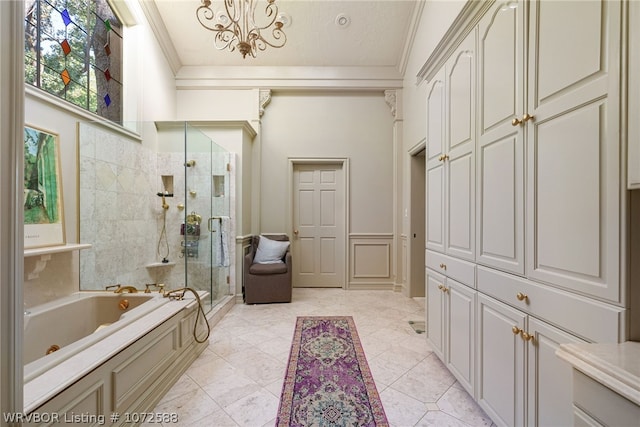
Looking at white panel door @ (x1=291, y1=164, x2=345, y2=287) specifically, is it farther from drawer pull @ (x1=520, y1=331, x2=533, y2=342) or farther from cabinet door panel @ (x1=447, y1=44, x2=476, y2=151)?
drawer pull @ (x1=520, y1=331, x2=533, y2=342)

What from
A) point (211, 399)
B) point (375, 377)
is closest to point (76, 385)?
point (211, 399)

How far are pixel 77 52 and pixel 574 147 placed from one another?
12.4 feet

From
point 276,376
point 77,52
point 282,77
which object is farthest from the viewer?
point 282,77

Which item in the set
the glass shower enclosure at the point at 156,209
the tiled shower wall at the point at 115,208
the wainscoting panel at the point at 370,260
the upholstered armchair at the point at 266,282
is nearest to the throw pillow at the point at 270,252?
the upholstered armchair at the point at 266,282

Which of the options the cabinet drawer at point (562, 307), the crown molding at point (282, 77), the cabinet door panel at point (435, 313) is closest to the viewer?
the cabinet drawer at point (562, 307)

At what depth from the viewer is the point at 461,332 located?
1.63 m

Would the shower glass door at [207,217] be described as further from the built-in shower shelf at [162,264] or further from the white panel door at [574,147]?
the white panel door at [574,147]

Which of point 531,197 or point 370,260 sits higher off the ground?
point 531,197

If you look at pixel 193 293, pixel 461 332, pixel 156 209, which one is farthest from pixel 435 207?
pixel 156 209

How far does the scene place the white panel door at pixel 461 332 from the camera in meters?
1.52

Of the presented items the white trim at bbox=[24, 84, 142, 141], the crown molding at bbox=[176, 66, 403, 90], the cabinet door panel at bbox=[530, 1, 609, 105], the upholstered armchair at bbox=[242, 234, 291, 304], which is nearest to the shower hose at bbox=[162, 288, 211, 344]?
the upholstered armchair at bbox=[242, 234, 291, 304]

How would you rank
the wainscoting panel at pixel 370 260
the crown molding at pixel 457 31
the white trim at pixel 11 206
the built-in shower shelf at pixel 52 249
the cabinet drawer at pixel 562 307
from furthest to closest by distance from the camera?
the wainscoting panel at pixel 370 260 < the built-in shower shelf at pixel 52 249 < the crown molding at pixel 457 31 < the cabinet drawer at pixel 562 307 < the white trim at pixel 11 206

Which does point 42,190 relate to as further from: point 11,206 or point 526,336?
point 526,336

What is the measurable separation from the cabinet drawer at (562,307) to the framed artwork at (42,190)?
9.57 ft
